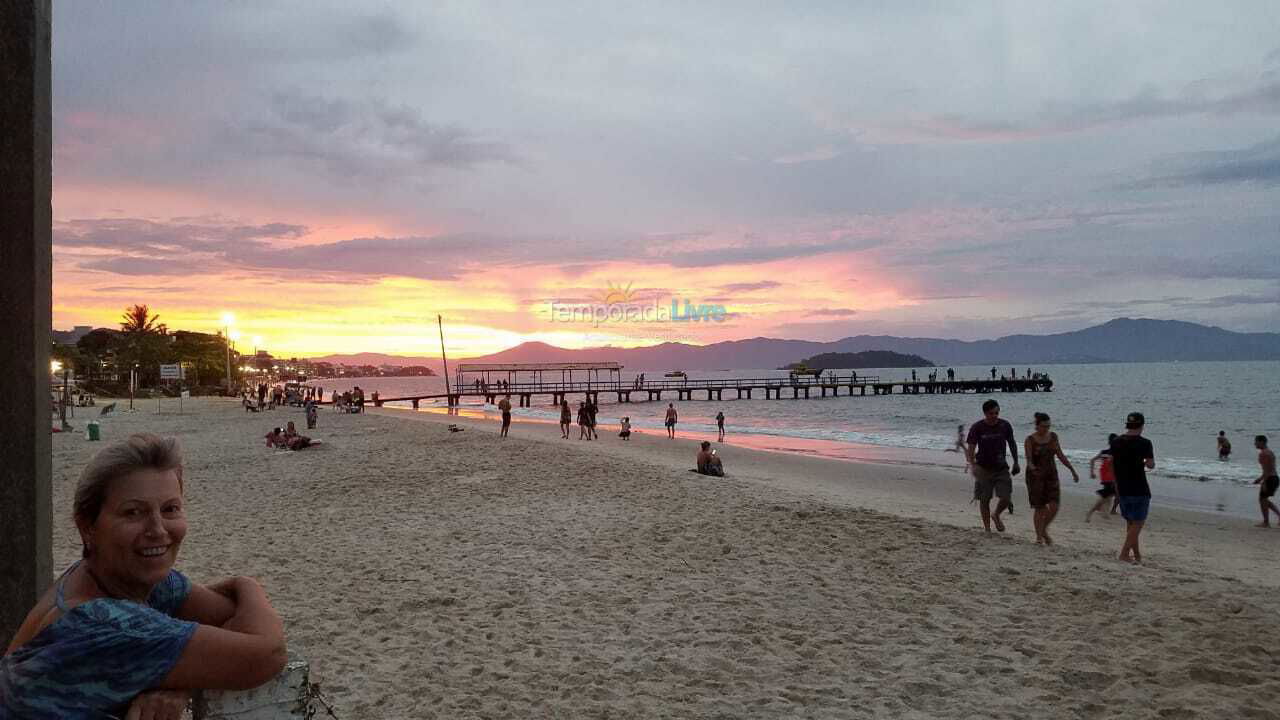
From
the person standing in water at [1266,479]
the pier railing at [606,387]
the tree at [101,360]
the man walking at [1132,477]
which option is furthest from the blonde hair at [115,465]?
the tree at [101,360]

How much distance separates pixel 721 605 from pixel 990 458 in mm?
4540

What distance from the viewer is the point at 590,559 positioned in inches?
324

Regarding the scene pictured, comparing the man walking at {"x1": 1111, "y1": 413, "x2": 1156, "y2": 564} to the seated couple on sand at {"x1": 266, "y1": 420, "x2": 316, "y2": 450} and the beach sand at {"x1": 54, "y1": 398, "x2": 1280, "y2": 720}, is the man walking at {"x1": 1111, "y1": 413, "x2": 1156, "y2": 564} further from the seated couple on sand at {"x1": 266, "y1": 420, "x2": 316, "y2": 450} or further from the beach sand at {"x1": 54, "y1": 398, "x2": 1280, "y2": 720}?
the seated couple on sand at {"x1": 266, "y1": 420, "x2": 316, "y2": 450}

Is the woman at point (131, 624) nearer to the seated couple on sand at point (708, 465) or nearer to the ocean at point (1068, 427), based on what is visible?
the seated couple on sand at point (708, 465)

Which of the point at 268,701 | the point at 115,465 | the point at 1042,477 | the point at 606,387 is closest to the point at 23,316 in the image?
the point at 115,465

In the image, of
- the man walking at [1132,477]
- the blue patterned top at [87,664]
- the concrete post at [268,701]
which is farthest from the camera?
the man walking at [1132,477]

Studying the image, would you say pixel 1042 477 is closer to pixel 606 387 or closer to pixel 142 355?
pixel 142 355

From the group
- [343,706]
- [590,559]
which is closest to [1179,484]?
[590,559]

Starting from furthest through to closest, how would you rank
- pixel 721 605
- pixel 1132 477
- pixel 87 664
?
pixel 1132 477, pixel 721 605, pixel 87 664

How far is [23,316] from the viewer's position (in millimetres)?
2646

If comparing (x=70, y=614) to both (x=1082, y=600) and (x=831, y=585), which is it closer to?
(x=831, y=585)

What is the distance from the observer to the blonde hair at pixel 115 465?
1566 mm

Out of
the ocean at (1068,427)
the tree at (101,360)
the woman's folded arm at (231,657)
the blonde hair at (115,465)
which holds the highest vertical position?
the tree at (101,360)

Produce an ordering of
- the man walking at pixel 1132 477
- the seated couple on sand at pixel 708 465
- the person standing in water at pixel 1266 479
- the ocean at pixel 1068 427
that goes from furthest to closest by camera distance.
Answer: the ocean at pixel 1068 427 → the seated couple on sand at pixel 708 465 → the person standing in water at pixel 1266 479 → the man walking at pixel 1132 477
